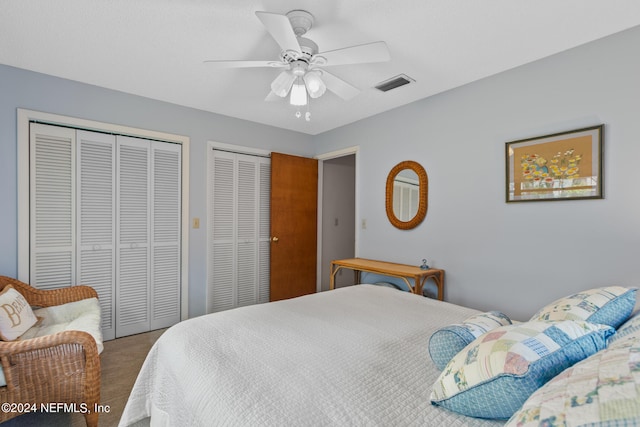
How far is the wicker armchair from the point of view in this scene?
157 centimetres

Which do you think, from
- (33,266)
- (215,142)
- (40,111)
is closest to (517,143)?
(215,142)

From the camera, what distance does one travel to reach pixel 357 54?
1.73m

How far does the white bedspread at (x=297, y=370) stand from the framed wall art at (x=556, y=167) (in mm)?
1201

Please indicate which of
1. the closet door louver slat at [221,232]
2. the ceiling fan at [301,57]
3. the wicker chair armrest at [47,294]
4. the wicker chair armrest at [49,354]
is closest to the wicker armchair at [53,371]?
the wicker chair armrest at [49,354]

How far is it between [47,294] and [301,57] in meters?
2.69

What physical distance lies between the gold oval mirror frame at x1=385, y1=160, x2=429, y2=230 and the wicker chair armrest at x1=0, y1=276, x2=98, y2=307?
2.94m

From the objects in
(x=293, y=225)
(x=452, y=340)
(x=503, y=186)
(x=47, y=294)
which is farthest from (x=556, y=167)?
(x=47, y=294)

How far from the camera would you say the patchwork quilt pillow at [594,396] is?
0.49 metres

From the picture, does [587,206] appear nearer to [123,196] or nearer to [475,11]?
[475,11]

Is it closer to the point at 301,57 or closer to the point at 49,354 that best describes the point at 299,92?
the point at 301,57

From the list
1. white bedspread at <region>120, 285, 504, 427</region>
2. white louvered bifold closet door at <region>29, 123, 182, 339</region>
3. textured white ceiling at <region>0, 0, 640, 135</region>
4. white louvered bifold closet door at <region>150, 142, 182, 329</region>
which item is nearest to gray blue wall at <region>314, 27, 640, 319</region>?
textured white ceiling at <region>0, 0, 640, 135</region>

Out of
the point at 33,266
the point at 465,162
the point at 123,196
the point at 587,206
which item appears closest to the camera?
the point at 587,206

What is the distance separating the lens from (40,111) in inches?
99.0

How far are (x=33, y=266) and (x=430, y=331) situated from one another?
3157 mm
